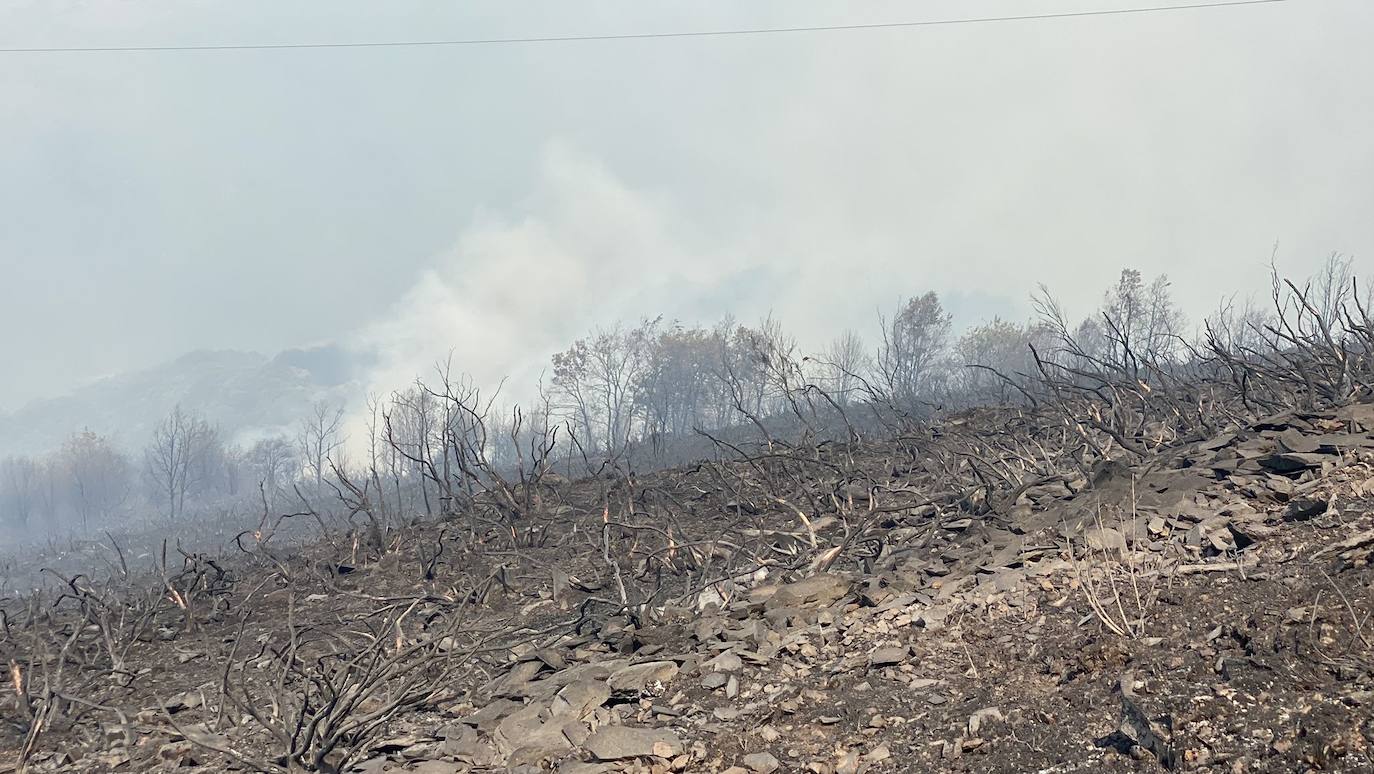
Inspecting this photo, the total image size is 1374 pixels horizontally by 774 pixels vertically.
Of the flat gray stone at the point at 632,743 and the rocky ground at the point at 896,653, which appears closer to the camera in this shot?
the rocky ground at the point at 896,653

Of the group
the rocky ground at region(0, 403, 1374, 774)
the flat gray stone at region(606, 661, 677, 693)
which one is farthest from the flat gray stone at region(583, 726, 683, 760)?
the flat gray stone at region(606, 661, 677, 693)

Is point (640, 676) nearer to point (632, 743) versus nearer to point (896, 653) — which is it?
point (632, 743)

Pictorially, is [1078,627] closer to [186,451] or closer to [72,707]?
[72,707]

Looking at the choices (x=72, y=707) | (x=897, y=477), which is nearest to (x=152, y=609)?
(x=72, y=707)

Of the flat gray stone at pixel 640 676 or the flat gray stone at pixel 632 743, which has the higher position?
the flat gray stone at pixel 640 676

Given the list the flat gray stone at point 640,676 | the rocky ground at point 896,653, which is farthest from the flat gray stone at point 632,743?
the flat gray stone at point 640,676

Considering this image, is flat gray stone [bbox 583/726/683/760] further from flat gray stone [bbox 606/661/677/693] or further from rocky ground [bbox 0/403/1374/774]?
flat gray stone [bbox 606/661/677/693]

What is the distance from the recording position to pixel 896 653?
172 inches

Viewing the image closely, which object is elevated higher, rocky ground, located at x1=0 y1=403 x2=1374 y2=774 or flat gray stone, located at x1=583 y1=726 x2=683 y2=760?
rocky ground, located at x1=0 y1=403 x2=1374 y2=774

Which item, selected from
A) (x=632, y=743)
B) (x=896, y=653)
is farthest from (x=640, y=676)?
(x=896, y=653)

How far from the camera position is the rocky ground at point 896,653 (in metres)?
3.18

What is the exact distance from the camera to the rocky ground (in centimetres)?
318

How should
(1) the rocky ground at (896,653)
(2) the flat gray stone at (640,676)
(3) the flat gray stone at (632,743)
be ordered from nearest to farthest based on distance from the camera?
(1) the rocky ground at (896,653)
(3) the flat gray stone at (632,743)
(2) the flat gray stone at (640,676)

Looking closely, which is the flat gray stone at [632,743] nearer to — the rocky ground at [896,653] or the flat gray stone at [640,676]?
the rocky ground at [896,653]
